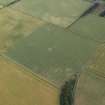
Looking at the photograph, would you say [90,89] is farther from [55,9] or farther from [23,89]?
[55,9]

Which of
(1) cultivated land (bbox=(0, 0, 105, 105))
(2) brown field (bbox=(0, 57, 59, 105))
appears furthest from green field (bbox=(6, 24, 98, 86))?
(2) brown field (bbox=(0, 57, 59, 105))

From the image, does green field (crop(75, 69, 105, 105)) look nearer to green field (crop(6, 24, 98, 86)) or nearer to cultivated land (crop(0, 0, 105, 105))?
cultivated land (crop(0, 0, 105, 105))

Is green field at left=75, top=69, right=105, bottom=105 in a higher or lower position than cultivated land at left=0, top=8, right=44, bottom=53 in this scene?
higher

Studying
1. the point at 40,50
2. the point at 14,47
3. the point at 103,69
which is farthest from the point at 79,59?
the point at 14,47

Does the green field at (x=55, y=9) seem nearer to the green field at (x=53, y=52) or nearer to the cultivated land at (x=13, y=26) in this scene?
the cultivated land at (x=13, y=26)

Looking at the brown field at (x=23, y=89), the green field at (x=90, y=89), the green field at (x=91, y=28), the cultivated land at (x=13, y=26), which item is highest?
the green field at (x=90, y=89)

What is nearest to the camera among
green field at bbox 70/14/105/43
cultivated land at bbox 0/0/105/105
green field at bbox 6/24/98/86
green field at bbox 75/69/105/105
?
green field at bbox 75/69/105/105

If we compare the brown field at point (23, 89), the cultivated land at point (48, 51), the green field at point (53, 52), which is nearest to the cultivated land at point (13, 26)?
the cultivated land at point (48, 51)

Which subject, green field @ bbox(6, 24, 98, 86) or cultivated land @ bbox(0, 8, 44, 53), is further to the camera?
cultivated land @ bbox(0, 8, 44, 53)
